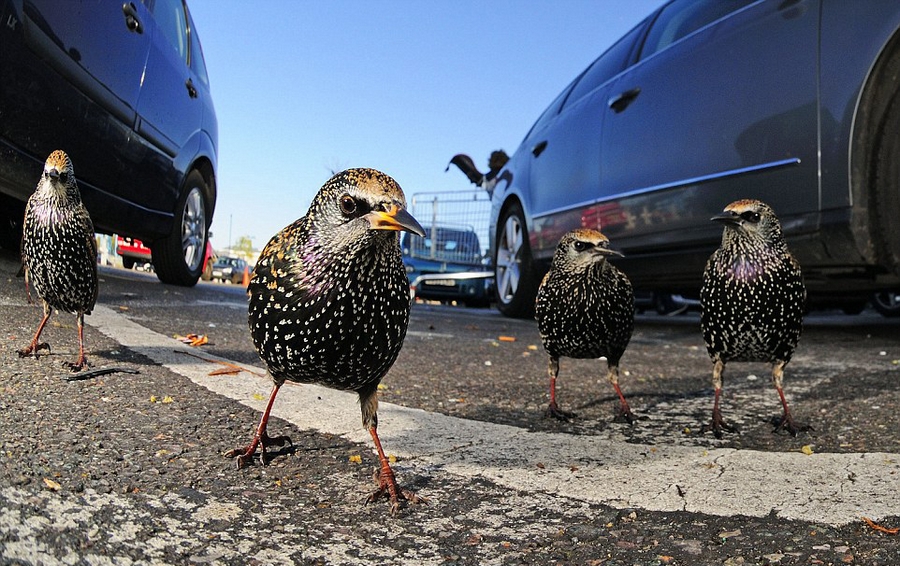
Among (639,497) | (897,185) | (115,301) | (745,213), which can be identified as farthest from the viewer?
(115,301)

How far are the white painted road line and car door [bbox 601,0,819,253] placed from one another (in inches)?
90.1

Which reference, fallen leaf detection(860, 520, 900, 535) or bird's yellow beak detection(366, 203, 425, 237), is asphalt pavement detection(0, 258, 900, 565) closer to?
fallen leaf detection(860, 520, 900, 535)

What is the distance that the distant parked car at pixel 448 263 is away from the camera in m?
14.8

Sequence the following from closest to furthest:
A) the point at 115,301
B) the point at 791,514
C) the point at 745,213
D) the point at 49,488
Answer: the point at 49,488, the point at 791,514, the point at 745,213, the point at 115,301

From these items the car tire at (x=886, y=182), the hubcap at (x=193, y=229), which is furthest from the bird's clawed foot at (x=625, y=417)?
the hubcap at (x=193, y=229)

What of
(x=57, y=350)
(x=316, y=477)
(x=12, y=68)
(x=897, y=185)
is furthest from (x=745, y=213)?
(x=12, y=68)

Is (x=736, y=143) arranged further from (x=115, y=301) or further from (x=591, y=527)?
(x=115, y=301)

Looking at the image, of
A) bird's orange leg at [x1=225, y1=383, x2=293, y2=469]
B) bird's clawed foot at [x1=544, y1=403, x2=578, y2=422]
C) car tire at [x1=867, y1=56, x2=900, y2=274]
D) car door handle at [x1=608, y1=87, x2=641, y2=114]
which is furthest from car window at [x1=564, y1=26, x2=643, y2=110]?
bird's orange leg at [x1=225, y1=383, x2=293, y2=469]

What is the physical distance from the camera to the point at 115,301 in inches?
200

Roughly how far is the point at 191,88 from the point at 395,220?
5.54 metres

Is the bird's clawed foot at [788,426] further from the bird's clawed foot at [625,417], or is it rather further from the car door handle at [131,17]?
the car door handle at [131,17]

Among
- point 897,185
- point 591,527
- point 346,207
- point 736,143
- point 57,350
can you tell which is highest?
point 736,143

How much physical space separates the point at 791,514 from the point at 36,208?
3.22 m

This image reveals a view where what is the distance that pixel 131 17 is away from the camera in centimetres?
499
